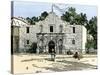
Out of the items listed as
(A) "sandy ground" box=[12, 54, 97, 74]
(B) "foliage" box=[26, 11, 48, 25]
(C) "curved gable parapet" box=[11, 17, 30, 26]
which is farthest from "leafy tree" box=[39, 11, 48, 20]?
(A) "sandy ground" box=[12, 54, 97, 74]

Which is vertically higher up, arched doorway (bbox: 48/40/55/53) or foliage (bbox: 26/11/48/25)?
foliage (bbox: 26/11/48/25)

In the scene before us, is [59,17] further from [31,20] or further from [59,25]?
[31,20]

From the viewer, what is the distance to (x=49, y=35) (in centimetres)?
238

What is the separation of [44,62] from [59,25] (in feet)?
1.36

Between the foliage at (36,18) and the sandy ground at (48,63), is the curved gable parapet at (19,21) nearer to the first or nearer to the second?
the foliage at (36,18)

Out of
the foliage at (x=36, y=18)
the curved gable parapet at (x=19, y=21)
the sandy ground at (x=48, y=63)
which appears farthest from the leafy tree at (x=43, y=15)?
the sandy ground at (x=48, y=63)

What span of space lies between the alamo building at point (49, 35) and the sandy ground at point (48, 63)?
68 mm

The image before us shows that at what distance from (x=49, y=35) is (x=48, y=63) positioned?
29cm

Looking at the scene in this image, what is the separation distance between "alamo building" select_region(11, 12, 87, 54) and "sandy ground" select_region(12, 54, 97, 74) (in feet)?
0.22

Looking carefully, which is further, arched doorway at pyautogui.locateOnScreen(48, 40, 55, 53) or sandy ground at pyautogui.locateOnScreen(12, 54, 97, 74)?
arched doorway at pyautogui.locateOnScreen(48, 40, 55, 53)

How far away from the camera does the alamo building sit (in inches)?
88.9

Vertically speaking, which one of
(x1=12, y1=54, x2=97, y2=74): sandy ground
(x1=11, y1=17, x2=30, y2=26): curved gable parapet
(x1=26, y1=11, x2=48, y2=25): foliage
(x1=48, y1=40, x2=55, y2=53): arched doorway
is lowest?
(x1=12, y1=54, x2=97, y2=74): sandy ground

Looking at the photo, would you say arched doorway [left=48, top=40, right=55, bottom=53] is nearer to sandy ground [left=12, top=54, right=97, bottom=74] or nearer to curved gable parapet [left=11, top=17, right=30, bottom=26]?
sandy ground [left=12, top=54, right=97, bottom=74]

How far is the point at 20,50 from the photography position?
7.45 ft
